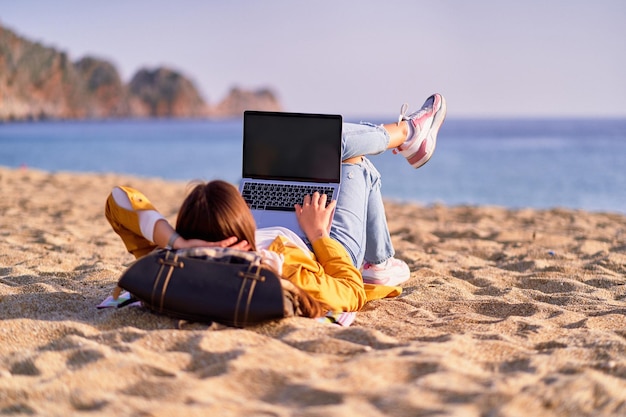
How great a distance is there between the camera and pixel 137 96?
395 ft

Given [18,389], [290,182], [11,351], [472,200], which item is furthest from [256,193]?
[472,200]

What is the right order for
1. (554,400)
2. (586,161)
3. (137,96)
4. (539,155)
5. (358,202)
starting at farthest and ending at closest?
(137,96), (539,155), (586,161), (358,202), (554,400)

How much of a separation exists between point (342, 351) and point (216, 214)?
818mm

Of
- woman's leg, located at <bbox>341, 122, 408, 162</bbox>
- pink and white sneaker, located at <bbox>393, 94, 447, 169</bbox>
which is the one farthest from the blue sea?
woman's leg, located at <bbox>341, 122, 408, 162</bbox>

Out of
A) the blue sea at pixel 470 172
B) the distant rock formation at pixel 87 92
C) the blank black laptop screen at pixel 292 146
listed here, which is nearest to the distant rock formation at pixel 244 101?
the distant rock formation at pixel 87 92

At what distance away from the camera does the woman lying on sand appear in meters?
3.14

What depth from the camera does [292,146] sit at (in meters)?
4.30

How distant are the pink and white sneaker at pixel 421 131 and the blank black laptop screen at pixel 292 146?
697mm

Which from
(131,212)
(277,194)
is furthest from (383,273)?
(131,212)

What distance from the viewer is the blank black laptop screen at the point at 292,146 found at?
4.18 m

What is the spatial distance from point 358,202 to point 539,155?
26422 mm

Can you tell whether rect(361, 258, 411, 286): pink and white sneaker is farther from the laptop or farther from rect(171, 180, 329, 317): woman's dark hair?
rect(171, 180, 329, 317): woman's dark hair

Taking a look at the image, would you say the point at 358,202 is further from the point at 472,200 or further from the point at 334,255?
the point at 472,200

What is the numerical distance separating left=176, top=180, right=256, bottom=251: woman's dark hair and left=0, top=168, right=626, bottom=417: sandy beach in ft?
1.43
